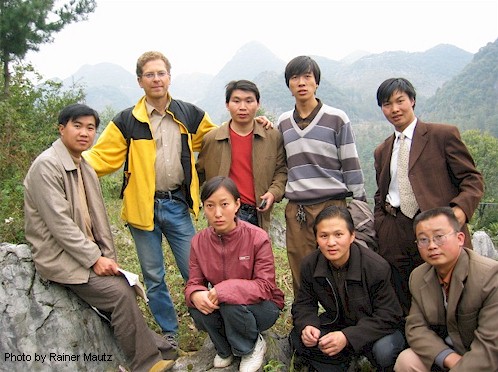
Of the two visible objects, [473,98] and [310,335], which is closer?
[310,335]

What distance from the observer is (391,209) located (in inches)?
140

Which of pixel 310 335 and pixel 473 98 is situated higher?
pixel 473 98

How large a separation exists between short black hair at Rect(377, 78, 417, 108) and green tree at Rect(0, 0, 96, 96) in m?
10.9

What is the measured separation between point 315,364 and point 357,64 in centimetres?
20183

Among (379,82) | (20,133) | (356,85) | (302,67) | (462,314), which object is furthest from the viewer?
(356,85)

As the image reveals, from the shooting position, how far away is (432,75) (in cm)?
17188

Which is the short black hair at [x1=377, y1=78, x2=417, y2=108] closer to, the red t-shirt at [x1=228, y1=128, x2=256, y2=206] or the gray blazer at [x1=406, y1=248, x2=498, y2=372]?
the red t-shirt at [x1=228, y1=128, x2=256, y2=206]

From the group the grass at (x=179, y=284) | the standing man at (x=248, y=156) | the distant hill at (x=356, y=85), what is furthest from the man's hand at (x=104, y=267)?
the distant hill at (x=356, y=85)

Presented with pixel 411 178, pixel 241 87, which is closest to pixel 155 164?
pixel 241 87

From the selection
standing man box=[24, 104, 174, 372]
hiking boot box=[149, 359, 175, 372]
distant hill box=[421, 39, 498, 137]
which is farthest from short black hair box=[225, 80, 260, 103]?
distant hill box=[421, 39, 498, 137]

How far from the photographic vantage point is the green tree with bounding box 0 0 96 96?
1230 cm

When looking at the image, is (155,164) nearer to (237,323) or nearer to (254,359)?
(237,323)

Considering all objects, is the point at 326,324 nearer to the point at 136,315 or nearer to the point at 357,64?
the point at 136,315

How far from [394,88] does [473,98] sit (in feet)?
291
